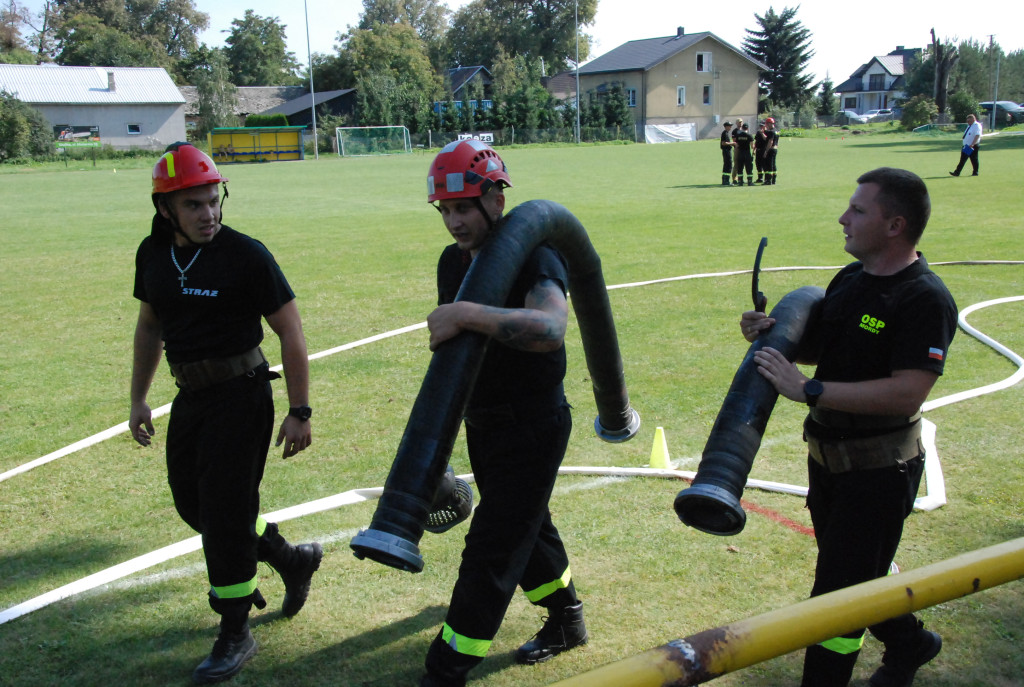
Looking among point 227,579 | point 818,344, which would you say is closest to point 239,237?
point 227,579

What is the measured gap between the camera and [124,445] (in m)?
7.25

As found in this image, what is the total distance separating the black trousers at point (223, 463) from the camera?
4.14 meters

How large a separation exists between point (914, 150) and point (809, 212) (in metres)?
29.4

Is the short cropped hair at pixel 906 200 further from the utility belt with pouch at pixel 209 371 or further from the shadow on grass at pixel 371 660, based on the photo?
the utility belt with pouch at pixel 209 371

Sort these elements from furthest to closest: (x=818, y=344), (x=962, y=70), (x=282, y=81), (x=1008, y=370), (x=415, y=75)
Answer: (x=282, y=81) < (x=962, y=70) < (x=415, y=75) < (x=1008, y=370) < (x=818, y=344)

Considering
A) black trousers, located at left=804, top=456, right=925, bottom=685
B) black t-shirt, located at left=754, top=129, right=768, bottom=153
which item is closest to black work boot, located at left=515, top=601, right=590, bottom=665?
black trousers, located at left=804, top=456, right=925, bottom=685

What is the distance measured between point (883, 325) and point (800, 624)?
4.92 feet

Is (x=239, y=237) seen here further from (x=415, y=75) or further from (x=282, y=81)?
(x=282, y=81)

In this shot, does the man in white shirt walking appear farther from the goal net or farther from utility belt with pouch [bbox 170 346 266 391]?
the goal net

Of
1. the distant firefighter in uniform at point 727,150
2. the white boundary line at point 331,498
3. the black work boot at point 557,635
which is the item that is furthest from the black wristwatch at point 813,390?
the distant firefighter in uniform at point 727,150

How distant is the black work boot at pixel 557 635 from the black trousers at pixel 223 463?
1.35 meters

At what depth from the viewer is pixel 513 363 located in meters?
3.64

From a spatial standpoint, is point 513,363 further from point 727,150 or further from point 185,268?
point 727,150

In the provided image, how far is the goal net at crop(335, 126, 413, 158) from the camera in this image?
6838cm
